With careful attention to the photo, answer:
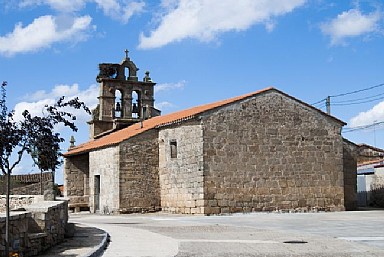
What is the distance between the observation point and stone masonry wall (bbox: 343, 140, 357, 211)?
27322 mm

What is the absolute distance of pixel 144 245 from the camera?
40.0 feet

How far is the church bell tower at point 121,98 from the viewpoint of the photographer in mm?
36188

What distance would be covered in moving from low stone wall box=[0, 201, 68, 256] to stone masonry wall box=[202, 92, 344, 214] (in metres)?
11.7

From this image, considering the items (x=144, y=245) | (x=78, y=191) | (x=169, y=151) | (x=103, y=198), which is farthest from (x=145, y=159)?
(x=144, y=245)

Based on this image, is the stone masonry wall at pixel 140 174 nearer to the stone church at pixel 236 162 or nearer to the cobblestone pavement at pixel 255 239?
the stone church at pixel 236 162

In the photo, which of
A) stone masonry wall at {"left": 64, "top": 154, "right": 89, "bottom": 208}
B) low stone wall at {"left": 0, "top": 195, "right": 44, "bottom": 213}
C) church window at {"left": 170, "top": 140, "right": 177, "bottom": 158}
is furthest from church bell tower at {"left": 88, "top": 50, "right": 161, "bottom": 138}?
low stone wall at {"left": 0, "top": 195, "right": 44, "bottom": 213}

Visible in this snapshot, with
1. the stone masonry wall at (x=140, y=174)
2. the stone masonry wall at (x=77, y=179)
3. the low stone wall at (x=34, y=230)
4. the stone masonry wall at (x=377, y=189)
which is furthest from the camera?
the stone masonry wall at (x=77, y=179)

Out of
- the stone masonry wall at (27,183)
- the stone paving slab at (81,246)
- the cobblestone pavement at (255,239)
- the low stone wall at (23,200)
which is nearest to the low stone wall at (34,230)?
the stone paving slab at (81,246)

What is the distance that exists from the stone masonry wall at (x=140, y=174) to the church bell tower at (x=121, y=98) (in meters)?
9.14

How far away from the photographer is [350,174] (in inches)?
1099

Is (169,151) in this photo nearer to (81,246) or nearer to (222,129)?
(222,129)

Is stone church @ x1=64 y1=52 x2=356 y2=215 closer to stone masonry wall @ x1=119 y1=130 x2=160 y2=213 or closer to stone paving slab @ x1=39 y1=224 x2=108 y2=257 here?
stone masonry wall @ x1=119 y1=130 x2=160 y2=213

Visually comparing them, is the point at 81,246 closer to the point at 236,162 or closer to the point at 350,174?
the point at 236,162

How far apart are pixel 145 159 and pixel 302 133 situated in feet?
24.2
